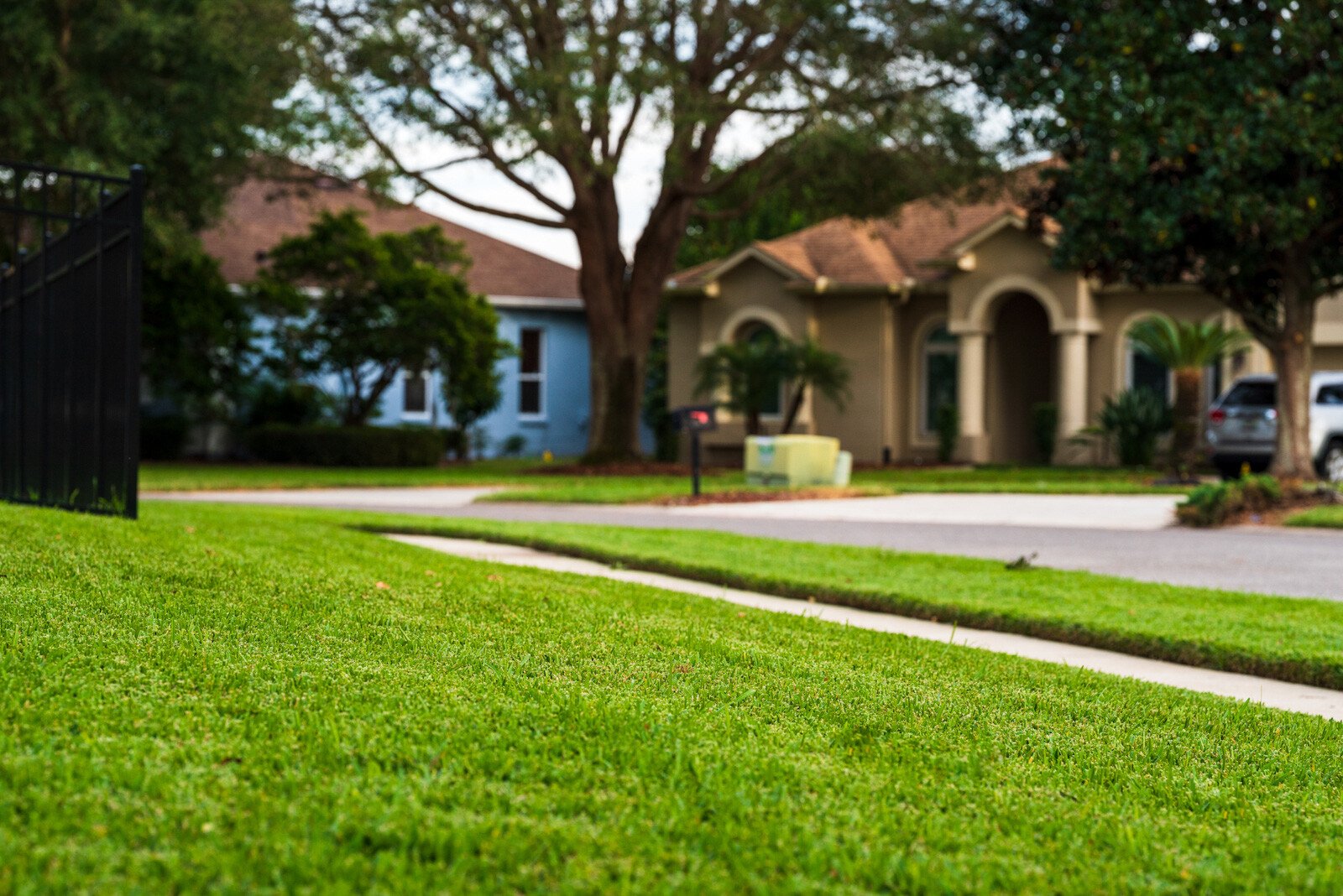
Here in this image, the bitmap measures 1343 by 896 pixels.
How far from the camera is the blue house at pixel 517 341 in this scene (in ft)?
118

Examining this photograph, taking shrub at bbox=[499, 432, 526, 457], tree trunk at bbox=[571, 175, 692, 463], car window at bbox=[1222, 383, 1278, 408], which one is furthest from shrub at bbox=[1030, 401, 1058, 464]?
shrub at bbox=[499, 432, 526, 457]

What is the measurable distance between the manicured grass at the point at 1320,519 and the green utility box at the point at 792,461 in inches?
300

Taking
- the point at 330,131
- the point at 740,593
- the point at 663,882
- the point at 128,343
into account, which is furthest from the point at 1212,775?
the point at 330,131

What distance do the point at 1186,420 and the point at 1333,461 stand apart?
2370 mm

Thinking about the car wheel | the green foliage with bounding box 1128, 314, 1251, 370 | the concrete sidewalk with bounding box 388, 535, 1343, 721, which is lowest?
the concrete sidewalk with bounding box 388, 535, 1343, 721

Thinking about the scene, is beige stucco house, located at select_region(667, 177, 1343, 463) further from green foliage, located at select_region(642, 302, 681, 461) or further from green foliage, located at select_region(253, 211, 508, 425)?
green foliage, located at select_region(253, 211, 508, 425)

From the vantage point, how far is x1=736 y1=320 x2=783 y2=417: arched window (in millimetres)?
31984

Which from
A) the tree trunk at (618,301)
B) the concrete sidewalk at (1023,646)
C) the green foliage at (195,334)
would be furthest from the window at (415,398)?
the concrete sidewalk at (1023,646)

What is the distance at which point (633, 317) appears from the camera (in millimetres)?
27875

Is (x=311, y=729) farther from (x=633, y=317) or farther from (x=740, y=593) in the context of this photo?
(x=633, y=317)

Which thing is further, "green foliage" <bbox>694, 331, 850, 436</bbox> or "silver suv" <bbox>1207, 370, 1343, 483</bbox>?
"green foliage" <bbox>694, 331, 850, 436</bbox>

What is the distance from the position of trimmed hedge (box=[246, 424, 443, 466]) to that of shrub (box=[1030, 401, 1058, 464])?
1246cm

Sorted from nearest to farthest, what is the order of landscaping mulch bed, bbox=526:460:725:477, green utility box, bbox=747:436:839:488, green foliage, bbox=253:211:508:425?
green utility box, bbox=747:436:839:488 < landscaping mulch bed, bbox=526:460:725:477 < green foliage, bbox=253:211:508:425

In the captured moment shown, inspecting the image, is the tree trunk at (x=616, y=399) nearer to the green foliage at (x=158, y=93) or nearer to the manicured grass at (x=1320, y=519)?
the green foliage at (x=158, y=93)
